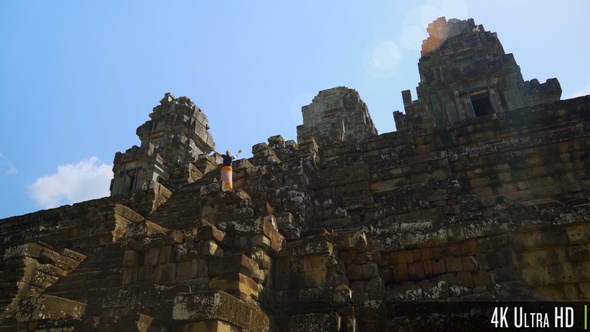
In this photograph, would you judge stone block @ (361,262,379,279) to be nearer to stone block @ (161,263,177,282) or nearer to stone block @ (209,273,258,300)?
stone block @ (209,273,258,300)

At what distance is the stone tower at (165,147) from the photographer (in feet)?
72.3

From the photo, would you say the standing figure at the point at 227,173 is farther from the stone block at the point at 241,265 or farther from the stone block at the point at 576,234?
the stone block at the point at 576,234

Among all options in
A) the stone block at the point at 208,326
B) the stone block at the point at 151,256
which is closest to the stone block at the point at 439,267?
the stone block at the point at 208,326

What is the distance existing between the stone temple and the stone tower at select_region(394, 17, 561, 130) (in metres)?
7.22

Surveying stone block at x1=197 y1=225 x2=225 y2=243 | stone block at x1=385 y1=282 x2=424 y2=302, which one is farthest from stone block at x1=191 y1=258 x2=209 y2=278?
stone block at x1=385 y1=282 x2=424 y2=302

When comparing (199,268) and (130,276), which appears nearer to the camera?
(199,268)

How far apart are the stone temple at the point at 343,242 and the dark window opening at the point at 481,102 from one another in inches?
298

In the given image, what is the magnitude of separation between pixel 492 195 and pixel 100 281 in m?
9.12

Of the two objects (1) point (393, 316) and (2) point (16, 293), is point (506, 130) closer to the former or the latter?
(1) point (393, 316)

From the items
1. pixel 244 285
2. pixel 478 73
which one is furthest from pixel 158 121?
pixel 244 285

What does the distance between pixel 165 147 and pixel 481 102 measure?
19.4m

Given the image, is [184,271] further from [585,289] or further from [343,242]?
[585,289]

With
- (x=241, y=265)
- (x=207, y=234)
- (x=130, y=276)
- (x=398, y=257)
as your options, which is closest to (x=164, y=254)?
(x=130, y=276)

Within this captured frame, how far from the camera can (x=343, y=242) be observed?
23.1 feet
